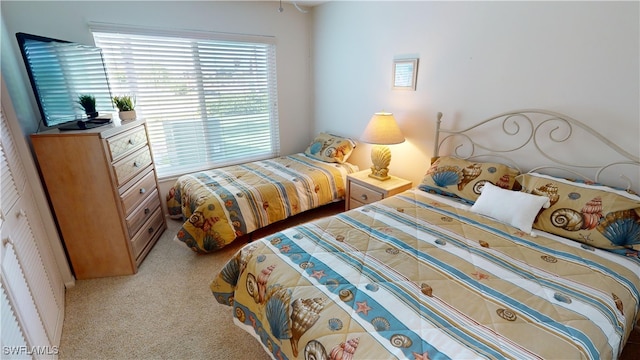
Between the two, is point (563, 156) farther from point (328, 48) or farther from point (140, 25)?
point (140, 25)

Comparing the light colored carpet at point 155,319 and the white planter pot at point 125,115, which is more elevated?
the white planter pot at point 125,115

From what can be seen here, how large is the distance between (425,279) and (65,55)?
270 cm

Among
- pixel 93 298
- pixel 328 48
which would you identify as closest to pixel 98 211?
pixel 93 298

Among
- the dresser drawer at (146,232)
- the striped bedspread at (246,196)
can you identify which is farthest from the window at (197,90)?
the dresser drawer at (146,232)

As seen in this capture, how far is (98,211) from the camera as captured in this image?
2.07 metres

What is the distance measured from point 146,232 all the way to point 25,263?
0.99m

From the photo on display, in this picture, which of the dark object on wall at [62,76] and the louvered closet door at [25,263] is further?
the dark object on wall at [62,76]

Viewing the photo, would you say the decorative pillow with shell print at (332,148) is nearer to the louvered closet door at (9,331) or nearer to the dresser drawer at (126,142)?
the dresser drawer at (126,142)

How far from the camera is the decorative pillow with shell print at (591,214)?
1.48 metres

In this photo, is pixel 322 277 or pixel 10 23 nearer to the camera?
pixel 322 277

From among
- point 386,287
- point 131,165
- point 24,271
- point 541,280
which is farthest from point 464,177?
point 24,271

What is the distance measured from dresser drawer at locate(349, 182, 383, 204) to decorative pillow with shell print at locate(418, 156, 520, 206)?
440mm

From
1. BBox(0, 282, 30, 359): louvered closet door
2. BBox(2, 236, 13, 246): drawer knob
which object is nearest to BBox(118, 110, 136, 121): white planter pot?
BBox(2, 236, 13, 246): drawer knob

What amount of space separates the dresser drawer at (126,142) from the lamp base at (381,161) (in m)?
2.08
